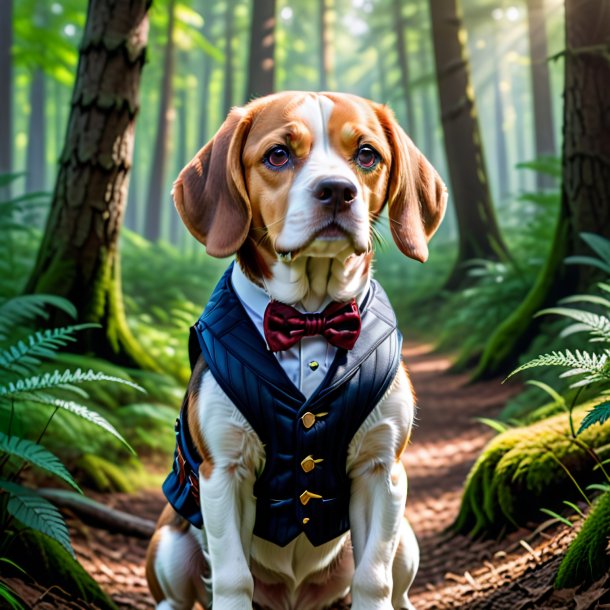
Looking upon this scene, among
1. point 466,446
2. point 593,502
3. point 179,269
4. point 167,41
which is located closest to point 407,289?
point 179,269

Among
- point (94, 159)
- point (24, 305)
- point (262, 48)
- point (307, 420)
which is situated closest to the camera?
point (307, 420)

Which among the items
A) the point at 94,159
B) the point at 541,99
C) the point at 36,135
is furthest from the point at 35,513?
the point at 36,135

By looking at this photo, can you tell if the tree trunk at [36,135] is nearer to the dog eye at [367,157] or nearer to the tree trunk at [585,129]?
the tree trunk at [585,129]

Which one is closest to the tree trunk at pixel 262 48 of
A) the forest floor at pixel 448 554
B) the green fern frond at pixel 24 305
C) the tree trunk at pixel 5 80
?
the tree trunk at pixel 5 80

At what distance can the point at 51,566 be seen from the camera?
3705 millimetres

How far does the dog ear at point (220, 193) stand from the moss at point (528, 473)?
2247 millimetres

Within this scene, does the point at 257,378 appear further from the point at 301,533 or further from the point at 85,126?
the point at 85,126

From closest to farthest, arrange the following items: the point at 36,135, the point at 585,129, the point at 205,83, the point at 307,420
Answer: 1. the point at 307,420
2. the point at 585,129
3. the point at 36,135
4. the point at 205,83

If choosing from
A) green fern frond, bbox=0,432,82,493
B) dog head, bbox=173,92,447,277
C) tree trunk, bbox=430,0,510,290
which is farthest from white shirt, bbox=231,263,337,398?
tree trunk, bbox=430,0,510,290

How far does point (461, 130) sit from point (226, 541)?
35.5 ft

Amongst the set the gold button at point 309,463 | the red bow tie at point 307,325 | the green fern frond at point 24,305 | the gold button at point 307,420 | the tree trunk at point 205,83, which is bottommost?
the gold button at point 309,463

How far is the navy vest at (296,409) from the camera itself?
299cm

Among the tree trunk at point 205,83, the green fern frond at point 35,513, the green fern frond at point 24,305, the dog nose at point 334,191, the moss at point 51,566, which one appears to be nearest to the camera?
the dog nose at point 334,191

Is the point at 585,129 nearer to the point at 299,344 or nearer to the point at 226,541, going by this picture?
the point at 299,344
